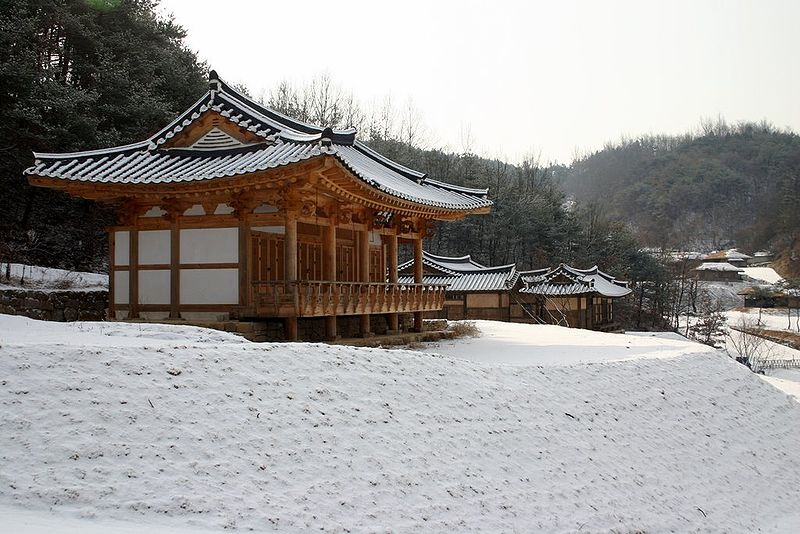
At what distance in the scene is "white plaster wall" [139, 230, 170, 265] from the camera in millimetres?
15898

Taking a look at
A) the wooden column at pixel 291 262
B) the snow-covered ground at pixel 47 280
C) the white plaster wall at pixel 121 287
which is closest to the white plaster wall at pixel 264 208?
the wooden column at pixel 291 262

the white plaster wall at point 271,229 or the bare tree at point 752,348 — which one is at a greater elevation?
the white plaster wall at point 271,229

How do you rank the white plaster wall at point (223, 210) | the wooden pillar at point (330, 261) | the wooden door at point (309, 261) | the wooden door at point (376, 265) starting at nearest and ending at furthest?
the white plaster wall at point (223, 210)
the wooden pillar at point (330, 261)
the wooden door at point (309, 261)
the wooden door at point (376, 265)

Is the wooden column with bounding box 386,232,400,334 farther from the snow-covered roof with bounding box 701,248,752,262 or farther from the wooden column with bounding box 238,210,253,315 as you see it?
the snow-covered roof with bounding box 701,248,752,262

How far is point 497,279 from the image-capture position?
4034 cm

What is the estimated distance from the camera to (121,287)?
16.4m

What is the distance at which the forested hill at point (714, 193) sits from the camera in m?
105

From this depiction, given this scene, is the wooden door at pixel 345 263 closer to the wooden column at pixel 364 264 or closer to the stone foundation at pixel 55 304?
the wooden column at pixel 364 264

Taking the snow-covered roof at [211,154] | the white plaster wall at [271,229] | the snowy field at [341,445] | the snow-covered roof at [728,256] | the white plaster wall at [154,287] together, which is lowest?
the snowy field at [341,445]

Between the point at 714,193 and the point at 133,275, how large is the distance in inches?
4553

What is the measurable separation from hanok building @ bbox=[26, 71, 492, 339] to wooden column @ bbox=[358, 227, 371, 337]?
39 mm

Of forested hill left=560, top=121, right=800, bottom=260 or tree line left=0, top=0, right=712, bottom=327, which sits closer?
tree line left=0, top=0, right=712, bottom=327

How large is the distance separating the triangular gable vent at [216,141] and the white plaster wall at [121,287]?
348 cm

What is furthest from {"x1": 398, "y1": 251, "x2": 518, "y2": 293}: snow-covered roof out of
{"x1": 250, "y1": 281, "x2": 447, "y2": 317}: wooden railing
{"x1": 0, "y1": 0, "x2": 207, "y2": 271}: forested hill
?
{"x1": 250, "y1": 281, "x2": 447, "y2": 317}: wooden railing
